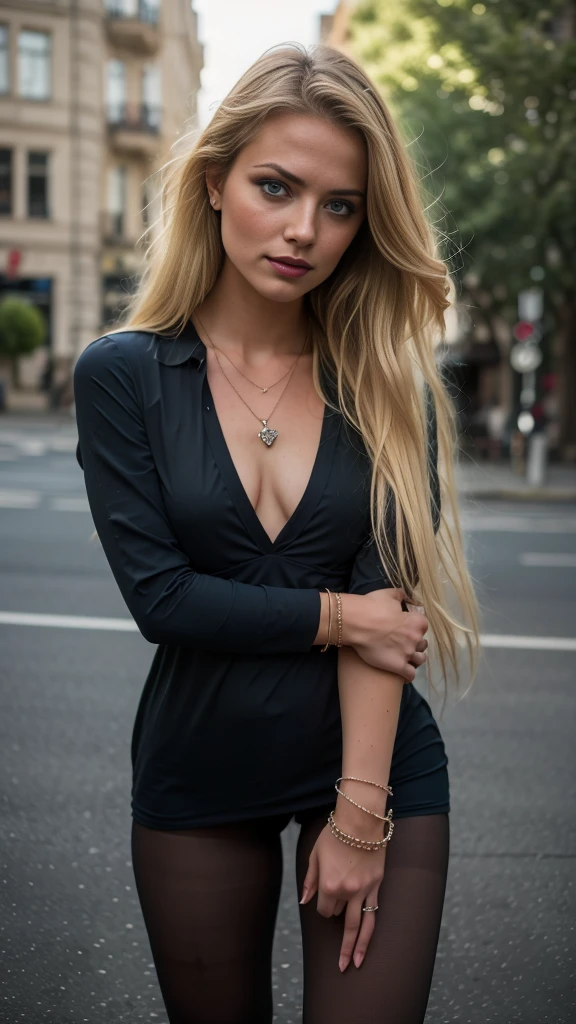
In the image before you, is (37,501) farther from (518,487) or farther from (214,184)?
(214,184)

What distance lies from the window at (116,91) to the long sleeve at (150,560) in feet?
128

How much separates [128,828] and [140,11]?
127 feet

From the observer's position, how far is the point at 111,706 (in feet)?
18.6

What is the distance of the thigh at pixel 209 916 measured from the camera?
5.95ft

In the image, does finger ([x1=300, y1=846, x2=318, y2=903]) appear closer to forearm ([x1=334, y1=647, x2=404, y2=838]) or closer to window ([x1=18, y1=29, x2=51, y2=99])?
forearm ([x1=334, y1=647, x2=404, y2=838])

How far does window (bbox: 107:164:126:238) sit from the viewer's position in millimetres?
38312

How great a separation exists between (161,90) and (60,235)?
776 cm

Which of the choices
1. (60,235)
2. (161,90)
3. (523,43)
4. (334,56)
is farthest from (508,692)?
(161,90)

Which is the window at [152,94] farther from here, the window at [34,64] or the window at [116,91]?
the window at [34,64]

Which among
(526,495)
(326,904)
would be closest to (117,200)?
(526,495)

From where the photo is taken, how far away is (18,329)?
30000 mm

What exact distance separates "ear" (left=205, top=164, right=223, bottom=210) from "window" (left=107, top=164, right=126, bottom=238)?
37493mm

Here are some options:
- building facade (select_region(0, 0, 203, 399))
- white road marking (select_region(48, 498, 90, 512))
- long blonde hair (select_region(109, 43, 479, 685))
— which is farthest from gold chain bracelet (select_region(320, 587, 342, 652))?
building facade (select_region(0, 0, 203, 399))

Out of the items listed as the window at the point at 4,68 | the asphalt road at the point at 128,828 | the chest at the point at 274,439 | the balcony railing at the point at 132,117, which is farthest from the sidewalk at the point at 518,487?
the balcony railing at the point at 132,117
